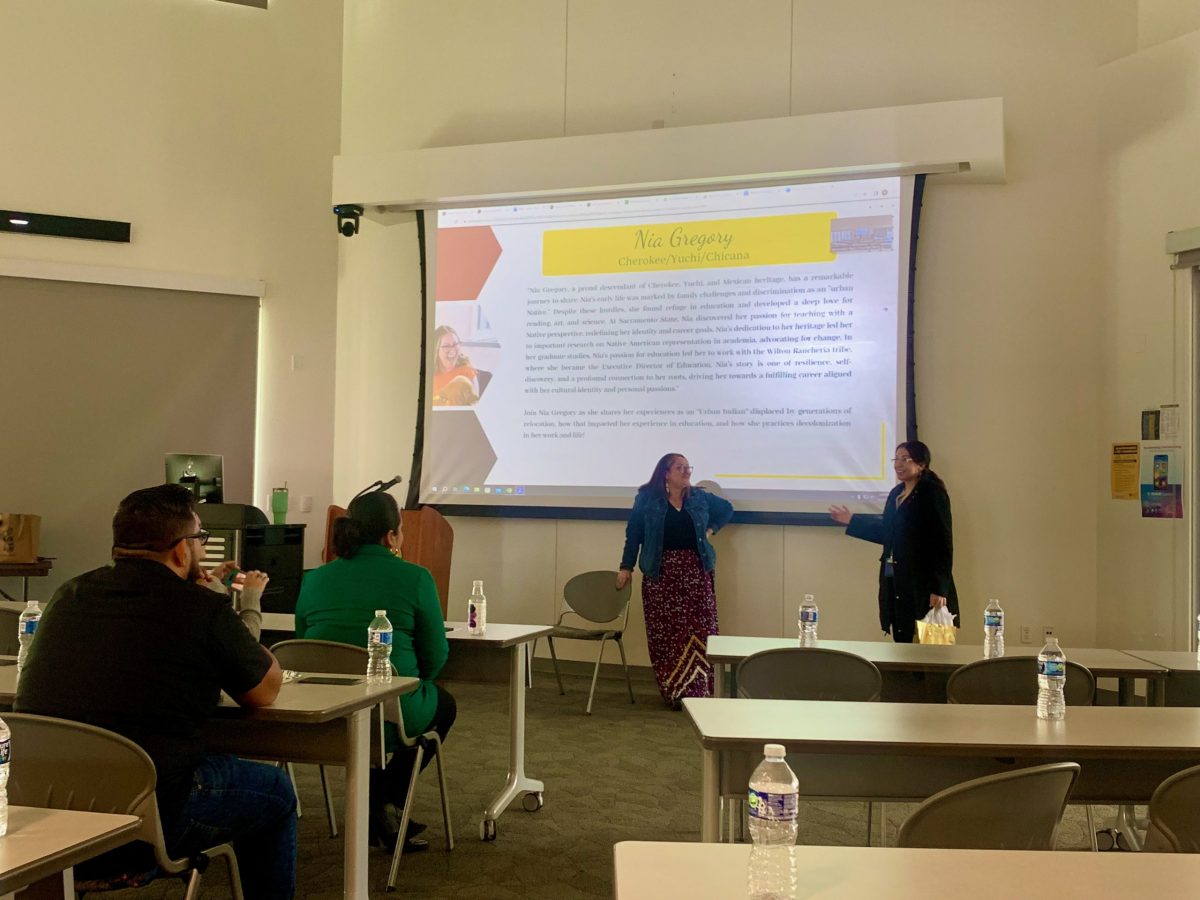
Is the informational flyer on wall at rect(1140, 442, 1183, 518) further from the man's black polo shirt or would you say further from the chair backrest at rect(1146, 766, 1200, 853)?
the man's black polo shirt

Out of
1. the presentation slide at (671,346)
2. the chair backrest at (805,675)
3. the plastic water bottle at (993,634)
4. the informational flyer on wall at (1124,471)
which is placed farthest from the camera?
the presentation slide at (671,346)

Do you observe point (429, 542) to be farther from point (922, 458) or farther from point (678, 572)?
point (922, 458)

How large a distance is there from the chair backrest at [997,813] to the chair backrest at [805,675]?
1274mm

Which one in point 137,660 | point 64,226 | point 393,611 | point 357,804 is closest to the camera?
point 137,660

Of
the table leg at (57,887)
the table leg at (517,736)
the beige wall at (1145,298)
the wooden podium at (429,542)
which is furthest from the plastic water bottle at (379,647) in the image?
the beige wall at (1145,298)

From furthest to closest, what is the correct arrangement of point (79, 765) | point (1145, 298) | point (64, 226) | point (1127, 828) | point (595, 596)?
1. point (64, 226)
2. point (595, 596)
3. point (1145, 298)
4. point (1127, 828)
5. point (79, 765)

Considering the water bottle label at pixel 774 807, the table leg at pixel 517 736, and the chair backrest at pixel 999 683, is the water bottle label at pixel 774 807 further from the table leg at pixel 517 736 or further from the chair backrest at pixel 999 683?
the table leg at pixel 517 736

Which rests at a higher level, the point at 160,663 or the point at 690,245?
the point at 690,245

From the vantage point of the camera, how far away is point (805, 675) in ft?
10.4

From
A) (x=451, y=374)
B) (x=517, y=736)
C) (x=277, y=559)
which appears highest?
(x=451, y=374)

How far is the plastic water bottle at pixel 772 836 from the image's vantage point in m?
1.45

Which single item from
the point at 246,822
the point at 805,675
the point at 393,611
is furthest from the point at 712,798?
the point at 393,611

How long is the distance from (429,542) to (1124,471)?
407 cm

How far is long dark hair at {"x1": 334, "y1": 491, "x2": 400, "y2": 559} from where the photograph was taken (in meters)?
3.36
